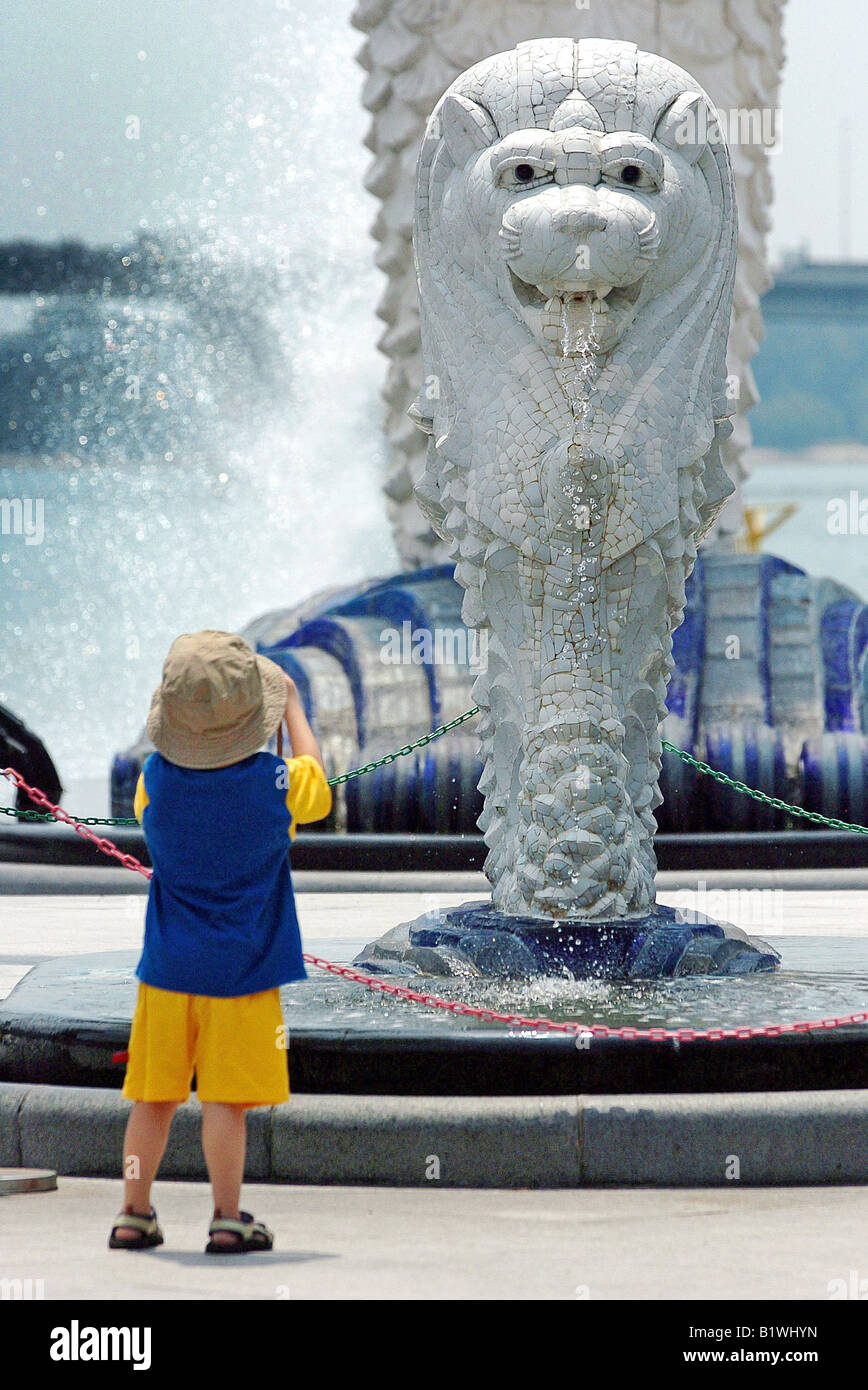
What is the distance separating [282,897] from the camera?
4.04m

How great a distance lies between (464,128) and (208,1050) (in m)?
3.25

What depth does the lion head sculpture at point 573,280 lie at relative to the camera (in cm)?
587

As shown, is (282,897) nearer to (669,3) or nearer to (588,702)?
(588,702)

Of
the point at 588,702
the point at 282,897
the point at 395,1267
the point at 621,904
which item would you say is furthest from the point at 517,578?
the point at 395,1267

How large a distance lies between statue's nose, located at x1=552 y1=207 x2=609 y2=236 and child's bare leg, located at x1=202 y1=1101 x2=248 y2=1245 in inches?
113

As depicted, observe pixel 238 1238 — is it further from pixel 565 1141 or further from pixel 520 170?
pixel 520 170

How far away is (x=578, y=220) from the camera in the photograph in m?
5.75

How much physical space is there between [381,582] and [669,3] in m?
4.65

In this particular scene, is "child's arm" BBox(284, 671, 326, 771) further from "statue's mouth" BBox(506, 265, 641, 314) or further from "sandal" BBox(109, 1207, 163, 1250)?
"statue's mouth" BBox(506, 265, 641, 314)

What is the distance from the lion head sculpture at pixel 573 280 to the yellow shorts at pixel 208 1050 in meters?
2.36

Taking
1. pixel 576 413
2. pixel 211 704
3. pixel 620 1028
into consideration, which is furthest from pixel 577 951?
pixel 211 704

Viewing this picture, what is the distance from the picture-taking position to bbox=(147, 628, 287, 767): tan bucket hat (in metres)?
3.89

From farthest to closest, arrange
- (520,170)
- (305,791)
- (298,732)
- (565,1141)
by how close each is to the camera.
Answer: (520,170), (565,1141), (298,732), (305,791)

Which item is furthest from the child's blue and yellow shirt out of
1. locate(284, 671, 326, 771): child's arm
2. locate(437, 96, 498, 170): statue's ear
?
locate(437, 96, 498, 170): statue's ear
